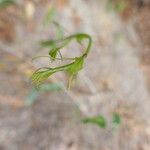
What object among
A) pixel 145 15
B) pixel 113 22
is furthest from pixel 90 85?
pixel 145 15

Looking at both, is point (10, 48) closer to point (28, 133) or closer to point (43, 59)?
point (43, 59)

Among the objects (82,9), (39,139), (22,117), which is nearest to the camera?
(39,139)

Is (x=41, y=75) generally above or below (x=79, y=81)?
below

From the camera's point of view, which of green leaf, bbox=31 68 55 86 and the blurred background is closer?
green leaf, bbox=31 68 55 86

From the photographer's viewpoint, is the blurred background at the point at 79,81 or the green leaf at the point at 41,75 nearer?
the green leaf at the point at 41,75

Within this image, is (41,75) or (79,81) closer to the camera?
(41,75)

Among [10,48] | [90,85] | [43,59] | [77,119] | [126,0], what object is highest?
[126,0]

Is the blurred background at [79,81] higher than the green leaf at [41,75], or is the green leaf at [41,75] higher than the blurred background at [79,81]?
A: the blurred background at [79,81]

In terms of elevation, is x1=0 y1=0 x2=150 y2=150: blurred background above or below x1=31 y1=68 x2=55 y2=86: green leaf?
above
